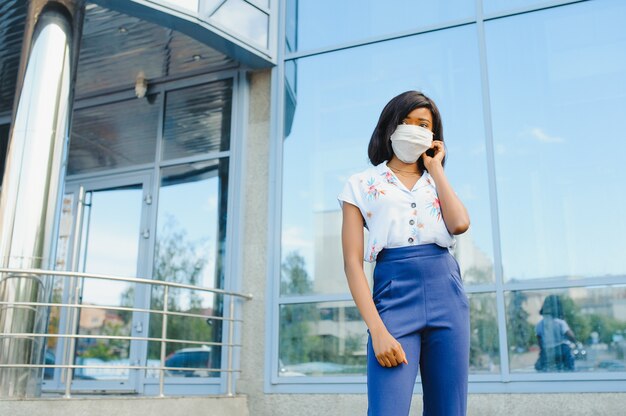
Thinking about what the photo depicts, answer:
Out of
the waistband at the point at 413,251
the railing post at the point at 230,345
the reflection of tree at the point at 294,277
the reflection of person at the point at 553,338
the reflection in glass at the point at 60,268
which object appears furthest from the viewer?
the reflection in glass at the point at 60,268

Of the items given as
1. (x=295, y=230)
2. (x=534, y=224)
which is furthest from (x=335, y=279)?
(x=534, y=224)

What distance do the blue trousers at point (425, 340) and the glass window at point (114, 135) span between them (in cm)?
511

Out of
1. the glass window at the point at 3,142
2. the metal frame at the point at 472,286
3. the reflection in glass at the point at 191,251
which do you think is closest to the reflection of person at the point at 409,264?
the metal frame at the point at 472,286

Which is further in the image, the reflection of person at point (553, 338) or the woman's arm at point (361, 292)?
the reflection of person at point (553, 338)

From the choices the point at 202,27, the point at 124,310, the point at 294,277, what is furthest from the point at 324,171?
the point at 124,310

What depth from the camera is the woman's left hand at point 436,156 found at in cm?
171

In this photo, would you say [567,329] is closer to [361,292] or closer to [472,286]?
[472,286]

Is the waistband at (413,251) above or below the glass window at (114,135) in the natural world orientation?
below

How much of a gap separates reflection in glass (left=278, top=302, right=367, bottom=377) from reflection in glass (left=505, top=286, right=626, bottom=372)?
1060 mm

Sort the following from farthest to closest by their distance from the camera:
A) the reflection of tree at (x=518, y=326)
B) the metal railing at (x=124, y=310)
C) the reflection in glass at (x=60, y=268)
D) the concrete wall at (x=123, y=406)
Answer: the reflection in glass at (x=60, y=268) < the reflection of tree at (x=518, y=326) < the metal railing at (x=124, y=310) < the concrete wall at (x=123, y=406)

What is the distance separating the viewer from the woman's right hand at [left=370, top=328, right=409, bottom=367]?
1.43 m

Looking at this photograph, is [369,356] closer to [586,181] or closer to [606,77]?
[586,181]

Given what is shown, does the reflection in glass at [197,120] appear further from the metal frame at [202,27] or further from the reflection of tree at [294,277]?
the reflection of tree at [294,277]

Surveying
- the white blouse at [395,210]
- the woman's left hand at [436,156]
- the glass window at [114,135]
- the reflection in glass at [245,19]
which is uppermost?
the reflection in glass at [245,19]
